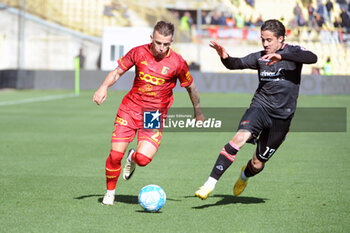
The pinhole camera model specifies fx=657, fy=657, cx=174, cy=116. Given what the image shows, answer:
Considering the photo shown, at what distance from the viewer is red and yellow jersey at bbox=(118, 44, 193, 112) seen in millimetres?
7379

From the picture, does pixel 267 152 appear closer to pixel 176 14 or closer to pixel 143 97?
pixel 143 97

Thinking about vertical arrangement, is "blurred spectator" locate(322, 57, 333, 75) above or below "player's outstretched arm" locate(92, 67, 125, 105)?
below

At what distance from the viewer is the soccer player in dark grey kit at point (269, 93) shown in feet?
23.9

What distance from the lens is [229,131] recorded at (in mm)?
17516

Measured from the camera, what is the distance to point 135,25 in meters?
41.2

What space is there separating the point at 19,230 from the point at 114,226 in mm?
885

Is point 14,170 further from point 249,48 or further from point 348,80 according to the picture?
point 249,48

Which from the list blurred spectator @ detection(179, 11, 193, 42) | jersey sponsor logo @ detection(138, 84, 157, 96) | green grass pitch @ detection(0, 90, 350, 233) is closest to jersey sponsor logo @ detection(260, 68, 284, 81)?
jersey sponsor logo @ detection(138, 84, 157, 96)

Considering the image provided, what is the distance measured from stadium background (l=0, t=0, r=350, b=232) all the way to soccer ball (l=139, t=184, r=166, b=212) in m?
0.13

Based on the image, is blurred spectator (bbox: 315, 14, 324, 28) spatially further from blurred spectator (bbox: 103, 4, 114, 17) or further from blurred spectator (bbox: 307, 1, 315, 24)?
blurred spectator (bbox: 103, 4, 114, 17)

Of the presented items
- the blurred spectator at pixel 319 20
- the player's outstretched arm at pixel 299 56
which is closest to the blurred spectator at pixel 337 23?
the blurred spectator at pixel 319 20

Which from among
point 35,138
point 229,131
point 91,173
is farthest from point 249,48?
point 91,173

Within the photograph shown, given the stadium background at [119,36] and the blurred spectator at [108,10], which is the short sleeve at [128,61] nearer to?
the stadium background at [119,36]

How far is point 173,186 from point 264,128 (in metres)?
1.81
